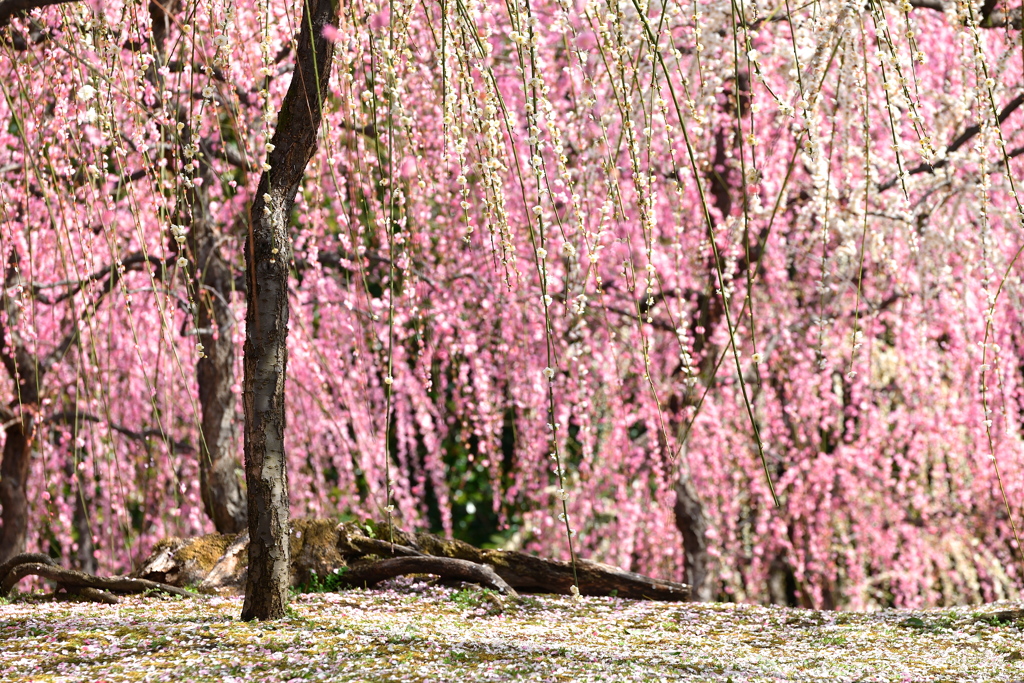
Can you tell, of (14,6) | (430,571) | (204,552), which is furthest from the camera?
(204,552)

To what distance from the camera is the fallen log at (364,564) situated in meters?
4.84

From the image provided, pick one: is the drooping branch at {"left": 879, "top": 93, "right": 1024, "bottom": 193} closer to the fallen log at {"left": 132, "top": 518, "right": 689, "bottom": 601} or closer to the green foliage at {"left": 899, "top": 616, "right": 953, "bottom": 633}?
the green foliage at {"left": 899, "top": 616, "right": 953, "bottom": 633}

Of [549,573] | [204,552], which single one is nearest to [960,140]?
[549,573]

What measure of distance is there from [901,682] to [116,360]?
543cm

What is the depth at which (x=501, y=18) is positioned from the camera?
623 centimetres

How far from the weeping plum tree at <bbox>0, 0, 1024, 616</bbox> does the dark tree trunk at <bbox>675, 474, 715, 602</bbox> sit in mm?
19

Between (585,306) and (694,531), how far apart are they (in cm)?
283

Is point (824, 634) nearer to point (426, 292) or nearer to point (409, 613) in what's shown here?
point (409, 613)

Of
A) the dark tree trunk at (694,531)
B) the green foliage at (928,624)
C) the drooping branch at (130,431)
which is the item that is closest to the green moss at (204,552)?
the drooping branch at (130,431)

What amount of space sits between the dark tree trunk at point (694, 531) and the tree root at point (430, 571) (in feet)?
8.77

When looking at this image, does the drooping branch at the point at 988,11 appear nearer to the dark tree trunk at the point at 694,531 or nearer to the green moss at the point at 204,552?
the dark tree trunk at the point at 694,531

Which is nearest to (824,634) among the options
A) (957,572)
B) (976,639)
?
(976,639)

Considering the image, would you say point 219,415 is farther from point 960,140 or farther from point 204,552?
point 960,140

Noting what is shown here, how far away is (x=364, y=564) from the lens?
16.0 feet
